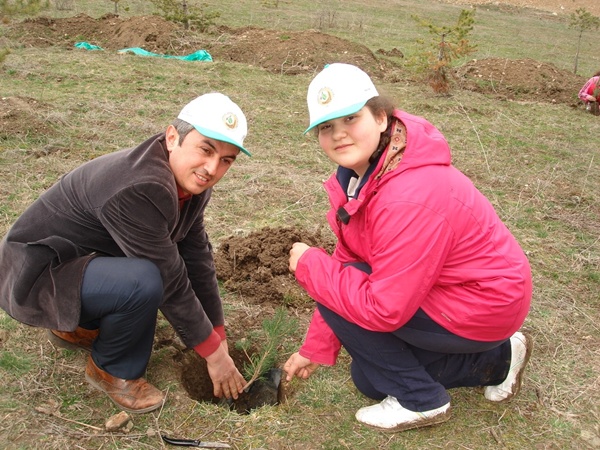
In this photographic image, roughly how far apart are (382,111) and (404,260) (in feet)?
1.83

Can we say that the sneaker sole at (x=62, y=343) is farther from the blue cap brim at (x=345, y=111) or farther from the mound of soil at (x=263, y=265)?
the blue cap brim at (x=345, y=111)

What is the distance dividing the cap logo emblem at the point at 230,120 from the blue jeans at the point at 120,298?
24.2 inches

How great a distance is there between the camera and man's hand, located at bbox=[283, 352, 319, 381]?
2494 millimetres

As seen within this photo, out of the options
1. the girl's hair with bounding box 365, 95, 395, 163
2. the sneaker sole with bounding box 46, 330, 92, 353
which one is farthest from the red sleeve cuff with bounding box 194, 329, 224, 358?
the girl's hair with bounding box 365, 95, 395, 163

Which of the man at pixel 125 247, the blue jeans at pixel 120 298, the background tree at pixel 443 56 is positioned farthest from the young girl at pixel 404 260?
the background tree at pixel 443 56

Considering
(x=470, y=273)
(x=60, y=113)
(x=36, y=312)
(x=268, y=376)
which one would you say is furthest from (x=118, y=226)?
(x=60, y=113)

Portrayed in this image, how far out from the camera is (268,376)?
110 inches

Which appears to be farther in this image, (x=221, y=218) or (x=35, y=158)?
(x=35, y=158)

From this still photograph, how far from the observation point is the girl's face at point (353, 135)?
6.59 feet

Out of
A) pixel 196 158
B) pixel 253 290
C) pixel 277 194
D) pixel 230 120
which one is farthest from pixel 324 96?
pixel 277 194

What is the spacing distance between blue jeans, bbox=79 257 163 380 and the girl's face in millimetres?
839

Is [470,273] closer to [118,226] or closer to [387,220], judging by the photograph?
[387,220]

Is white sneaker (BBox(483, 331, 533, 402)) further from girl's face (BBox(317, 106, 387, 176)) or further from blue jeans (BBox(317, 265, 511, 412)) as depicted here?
girl's face (BBox(317, 106, 387, 176))

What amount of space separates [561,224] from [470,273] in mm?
2778
